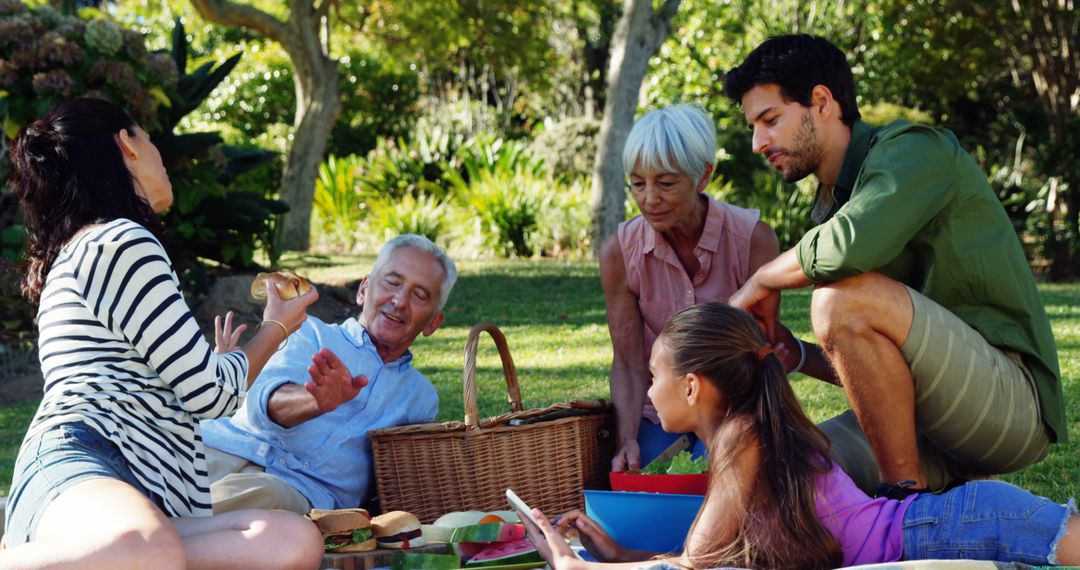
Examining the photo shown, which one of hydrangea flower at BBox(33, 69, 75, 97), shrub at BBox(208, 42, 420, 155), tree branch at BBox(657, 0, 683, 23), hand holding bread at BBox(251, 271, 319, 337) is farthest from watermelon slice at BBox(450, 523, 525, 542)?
shrub at BBox(208, 42, 420, 155)

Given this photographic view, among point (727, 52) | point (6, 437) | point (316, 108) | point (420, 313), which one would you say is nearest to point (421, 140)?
point (316, 108)

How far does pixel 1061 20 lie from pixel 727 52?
486 cm

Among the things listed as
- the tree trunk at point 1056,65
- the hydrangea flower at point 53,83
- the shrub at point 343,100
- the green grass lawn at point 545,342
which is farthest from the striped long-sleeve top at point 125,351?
the shrub at point 343,100

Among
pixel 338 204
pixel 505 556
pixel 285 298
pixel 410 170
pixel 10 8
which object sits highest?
pixel 10 8

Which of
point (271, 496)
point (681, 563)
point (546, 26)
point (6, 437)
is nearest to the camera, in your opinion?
point (681, 563)

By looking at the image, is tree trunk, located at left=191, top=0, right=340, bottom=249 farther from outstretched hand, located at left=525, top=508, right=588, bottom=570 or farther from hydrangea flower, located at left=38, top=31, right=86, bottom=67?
outstretched hand, located at left=525, top=508, right=588, bottom=570

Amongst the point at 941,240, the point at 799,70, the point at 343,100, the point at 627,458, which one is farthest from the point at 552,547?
the point at 343,100

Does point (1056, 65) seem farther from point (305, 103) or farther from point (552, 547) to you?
point (552, 547)

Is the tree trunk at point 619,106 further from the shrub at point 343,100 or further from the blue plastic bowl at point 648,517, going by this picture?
the blue plastic bowl at point 648,517

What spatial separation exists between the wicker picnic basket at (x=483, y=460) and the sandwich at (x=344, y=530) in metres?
0.42

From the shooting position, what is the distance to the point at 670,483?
340 centimetres

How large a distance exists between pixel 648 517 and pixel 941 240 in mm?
1186

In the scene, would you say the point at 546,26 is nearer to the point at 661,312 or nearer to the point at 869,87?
the point at 869,87

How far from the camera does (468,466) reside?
3.94 metres
